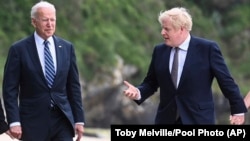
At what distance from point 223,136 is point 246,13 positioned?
A: 1967 centimetres

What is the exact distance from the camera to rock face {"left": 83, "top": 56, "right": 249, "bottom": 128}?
67.4 ft

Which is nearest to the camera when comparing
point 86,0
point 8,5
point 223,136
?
point 223,136

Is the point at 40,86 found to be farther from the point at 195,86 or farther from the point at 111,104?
the point at 111,104

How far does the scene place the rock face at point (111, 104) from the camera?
2053cm

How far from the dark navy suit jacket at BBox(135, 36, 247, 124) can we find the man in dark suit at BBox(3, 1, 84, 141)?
2.67 ft

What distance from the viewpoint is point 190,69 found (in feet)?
23.9

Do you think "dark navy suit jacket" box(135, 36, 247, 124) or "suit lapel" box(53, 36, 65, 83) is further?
"suit lapel" box(53, 36, 65, 83)

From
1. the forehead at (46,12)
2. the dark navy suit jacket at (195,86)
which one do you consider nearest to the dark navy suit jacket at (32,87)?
the forehead at (46,12)

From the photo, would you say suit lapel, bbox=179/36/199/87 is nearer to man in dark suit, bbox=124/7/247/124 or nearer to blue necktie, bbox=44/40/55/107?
man in dark suit, bbox=124/7/247/124

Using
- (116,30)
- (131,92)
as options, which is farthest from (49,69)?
(116,30)

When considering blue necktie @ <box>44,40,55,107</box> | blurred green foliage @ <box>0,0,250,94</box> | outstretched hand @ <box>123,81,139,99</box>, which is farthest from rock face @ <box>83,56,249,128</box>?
outstretched hand @ <box>123,81,139,99</box>

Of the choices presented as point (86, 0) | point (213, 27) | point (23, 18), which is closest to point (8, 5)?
point (23, 18)

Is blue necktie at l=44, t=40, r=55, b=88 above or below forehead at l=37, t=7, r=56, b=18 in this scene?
below

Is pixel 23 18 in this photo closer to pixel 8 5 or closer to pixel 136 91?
pixel 8 5
